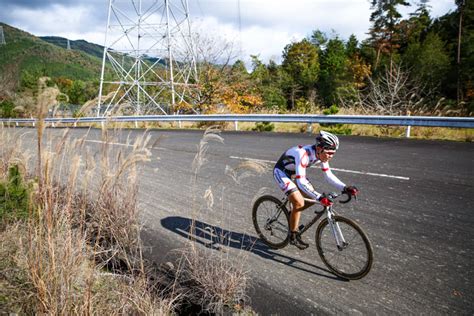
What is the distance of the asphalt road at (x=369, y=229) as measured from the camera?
3.15 meters

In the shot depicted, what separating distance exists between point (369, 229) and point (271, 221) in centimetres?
134

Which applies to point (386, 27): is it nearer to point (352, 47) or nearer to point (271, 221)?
point (352, 47)

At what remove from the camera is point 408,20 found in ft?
176

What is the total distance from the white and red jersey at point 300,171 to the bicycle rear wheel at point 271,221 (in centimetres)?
39

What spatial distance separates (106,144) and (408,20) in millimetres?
62026

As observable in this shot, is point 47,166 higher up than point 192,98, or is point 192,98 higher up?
point 192,98

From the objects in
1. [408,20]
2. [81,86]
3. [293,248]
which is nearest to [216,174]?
[293,248]

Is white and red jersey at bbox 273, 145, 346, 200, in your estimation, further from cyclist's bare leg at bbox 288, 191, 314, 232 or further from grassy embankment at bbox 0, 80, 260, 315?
grassy embankment at bbox 0, 80, 260, 315

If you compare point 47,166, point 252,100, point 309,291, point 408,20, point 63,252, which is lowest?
point 309,291

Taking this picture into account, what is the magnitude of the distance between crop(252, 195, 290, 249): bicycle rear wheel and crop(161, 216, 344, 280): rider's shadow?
0.38ft

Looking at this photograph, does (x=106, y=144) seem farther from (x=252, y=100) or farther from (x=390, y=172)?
(x=252, y=100)

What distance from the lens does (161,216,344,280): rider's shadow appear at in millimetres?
3811

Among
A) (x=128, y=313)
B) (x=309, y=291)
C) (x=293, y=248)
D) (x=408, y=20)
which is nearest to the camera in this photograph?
(x=128, y=313)

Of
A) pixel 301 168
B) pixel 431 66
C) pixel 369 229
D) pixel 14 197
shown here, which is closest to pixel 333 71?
pixel 431 66
